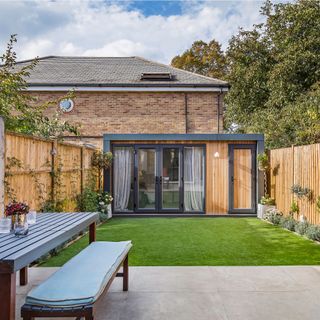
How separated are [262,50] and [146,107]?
8.77 m

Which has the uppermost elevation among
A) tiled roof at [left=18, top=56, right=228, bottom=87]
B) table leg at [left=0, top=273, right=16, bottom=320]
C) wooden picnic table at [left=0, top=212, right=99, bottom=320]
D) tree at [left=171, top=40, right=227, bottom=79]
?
tree at [left=171, top=40, right=227, bottom=79]

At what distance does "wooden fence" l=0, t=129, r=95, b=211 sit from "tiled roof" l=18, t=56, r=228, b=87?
4635 mm

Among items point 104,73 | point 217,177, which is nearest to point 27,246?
point 217,177

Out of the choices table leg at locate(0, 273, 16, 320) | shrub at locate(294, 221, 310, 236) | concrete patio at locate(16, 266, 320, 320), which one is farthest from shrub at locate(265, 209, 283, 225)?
table leg at locate(0, 273, 16, 320)

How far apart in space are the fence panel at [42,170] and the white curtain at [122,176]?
80.4 inches

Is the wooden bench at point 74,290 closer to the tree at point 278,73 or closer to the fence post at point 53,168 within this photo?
the fence post at point 53,168

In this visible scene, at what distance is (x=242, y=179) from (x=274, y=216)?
6.86ft

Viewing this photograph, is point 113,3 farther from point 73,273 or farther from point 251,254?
point 73,273

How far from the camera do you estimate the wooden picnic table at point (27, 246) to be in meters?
2.31

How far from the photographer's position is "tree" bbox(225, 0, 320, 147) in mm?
16406

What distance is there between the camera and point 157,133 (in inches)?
534

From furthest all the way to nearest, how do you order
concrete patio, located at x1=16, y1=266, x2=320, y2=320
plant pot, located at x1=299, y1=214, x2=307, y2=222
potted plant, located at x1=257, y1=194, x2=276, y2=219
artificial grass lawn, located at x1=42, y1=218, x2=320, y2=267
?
potted plant, located at x1=257, y1=194, x2=276, y2=219
plant pot, located at x1=299, y1=214, x2=307, y2=222
artificial grass lawn, located at x1=42, y1=218, x2=320, y2=267
concrete patio, located at x1=16, y1=266, x2=320, y2=320

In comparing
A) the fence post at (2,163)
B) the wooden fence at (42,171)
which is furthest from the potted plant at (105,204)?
the fence post at (2,163)

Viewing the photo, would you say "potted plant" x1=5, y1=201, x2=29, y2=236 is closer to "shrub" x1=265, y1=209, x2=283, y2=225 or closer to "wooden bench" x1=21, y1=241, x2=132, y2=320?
"wooden bench" x1=21, y1=241, x2=132, y2=320
